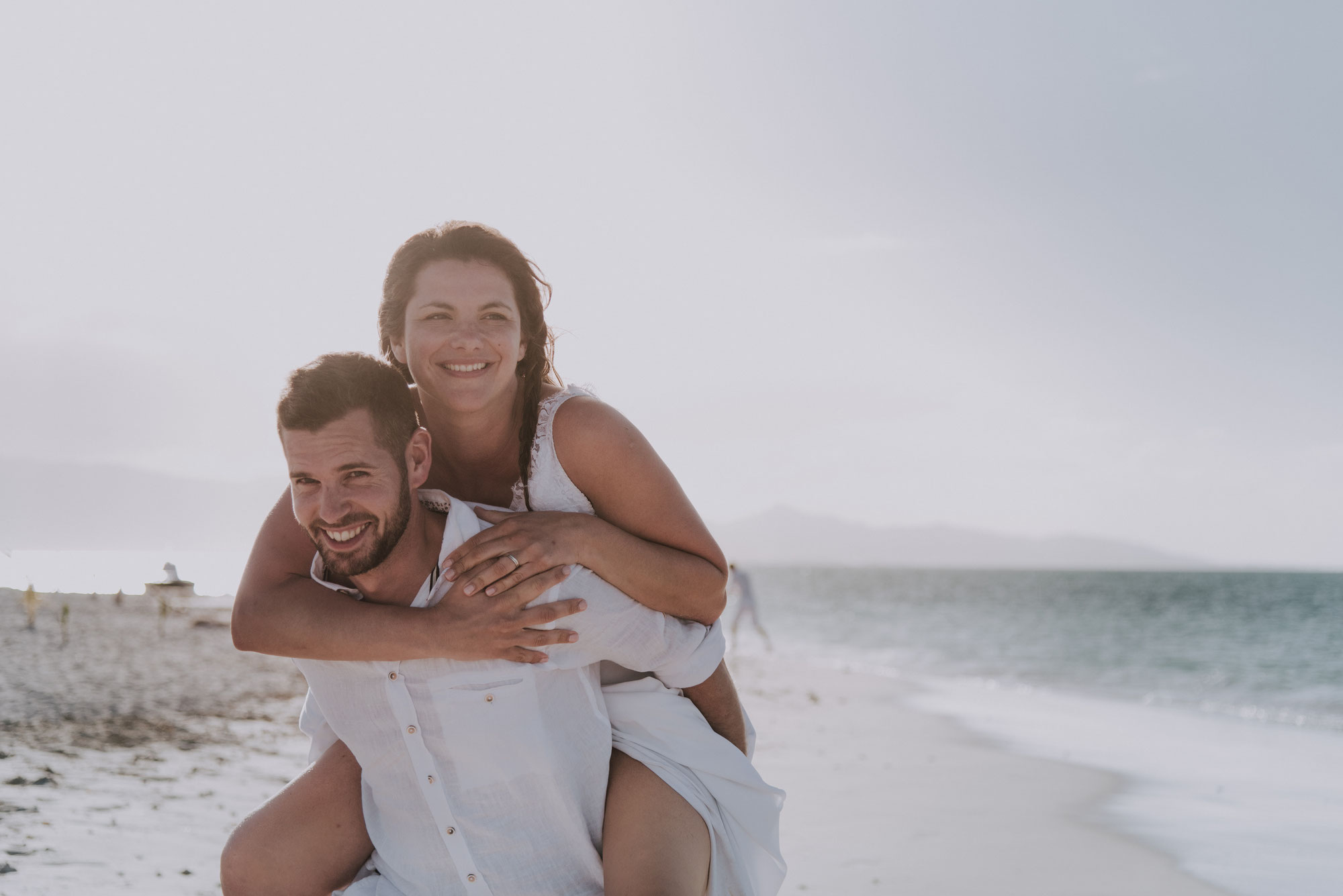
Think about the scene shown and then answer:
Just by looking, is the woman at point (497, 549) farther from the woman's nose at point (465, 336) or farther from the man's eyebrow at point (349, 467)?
the man's eyebrow at point (349, 467)

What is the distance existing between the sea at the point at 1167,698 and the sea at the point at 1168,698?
0.11ft

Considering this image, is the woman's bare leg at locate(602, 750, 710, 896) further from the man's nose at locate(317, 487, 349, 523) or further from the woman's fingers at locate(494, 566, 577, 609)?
the man's nose at locate(317, 487, 349, 523)

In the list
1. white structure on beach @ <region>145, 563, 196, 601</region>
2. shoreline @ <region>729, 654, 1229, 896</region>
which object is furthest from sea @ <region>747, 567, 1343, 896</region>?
white structure on beach @ <region>145, 563, 196, 601</region>

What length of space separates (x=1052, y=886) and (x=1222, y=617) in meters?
41.5

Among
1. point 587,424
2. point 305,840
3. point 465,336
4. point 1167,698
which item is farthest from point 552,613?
point 1167,698

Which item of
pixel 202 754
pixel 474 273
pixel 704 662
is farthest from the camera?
pixel 202 754

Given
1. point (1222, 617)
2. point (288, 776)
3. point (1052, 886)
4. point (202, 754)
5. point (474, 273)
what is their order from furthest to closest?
point (1222, 617), point (202, 754), point (288, 776), point (1052, 886), point (474, 273)

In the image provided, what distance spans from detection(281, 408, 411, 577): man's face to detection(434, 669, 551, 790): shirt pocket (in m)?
0.44

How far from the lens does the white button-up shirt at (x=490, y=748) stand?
9.05 feet

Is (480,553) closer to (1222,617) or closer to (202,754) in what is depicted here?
(202,754)

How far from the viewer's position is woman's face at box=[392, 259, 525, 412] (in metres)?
3.22

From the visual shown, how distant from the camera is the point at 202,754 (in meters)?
7.85

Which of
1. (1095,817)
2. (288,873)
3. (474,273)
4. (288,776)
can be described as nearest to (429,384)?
(474,273)

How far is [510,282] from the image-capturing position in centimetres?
340
